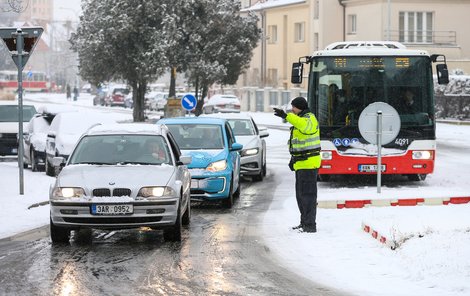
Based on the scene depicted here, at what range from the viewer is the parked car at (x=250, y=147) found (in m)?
23.8

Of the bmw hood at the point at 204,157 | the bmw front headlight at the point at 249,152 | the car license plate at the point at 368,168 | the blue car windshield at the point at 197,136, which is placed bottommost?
the car license plate at the point at 368,168

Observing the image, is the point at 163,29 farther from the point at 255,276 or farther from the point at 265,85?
the point at 255,276

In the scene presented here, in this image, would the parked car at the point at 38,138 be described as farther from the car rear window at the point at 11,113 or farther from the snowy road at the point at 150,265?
the snowy road at the point at 150,265

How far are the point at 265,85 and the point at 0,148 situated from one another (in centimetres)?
4298

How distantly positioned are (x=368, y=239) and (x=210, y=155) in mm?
5268

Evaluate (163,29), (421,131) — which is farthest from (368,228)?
(163,29)

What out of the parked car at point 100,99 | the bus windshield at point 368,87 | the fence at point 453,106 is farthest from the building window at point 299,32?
the bus windshield at point 368,87

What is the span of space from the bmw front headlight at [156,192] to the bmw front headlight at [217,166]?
4.61m

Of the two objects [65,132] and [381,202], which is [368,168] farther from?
[65,132]

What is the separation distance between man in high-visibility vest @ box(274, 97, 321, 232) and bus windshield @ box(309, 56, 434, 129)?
6.87 m

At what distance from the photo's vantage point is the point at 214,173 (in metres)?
18.0

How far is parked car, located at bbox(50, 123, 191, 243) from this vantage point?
13211 mm

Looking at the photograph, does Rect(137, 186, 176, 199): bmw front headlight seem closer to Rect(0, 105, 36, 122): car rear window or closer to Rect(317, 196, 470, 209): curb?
Rect(317, 196, 470, 209): curb

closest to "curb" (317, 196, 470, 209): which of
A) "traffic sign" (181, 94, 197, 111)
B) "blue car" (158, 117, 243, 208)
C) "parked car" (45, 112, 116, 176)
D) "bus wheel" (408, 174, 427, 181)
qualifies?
"blue car" (158, 117, 243, 208)
